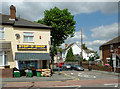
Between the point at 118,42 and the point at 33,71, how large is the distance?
66.3 feet

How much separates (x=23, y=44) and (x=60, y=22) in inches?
416

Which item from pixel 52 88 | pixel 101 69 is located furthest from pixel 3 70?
pixel 101 69

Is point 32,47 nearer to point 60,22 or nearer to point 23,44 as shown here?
point 23,44

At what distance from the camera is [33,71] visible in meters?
19.4

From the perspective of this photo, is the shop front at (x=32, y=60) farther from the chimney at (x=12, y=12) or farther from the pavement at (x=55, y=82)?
the chimney at (x=12, y=12)

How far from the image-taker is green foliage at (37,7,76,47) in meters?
28.9

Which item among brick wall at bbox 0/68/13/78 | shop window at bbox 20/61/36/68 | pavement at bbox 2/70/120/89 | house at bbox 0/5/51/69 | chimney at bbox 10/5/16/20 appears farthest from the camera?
chimney at bbox 10/5/16/20

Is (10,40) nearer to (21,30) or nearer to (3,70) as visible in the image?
(21,30)

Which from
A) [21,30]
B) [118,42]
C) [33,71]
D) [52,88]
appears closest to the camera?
[52,88]

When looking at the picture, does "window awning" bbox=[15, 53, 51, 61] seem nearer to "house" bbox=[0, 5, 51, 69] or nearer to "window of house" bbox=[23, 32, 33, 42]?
"house" bbox=[0, 5, 51, 69]

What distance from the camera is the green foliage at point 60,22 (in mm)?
28872

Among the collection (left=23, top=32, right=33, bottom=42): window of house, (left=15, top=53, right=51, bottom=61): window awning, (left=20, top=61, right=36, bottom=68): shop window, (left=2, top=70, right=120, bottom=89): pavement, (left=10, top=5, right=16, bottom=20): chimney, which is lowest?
(left=2, top=70, right=120, bottom=89): pavement

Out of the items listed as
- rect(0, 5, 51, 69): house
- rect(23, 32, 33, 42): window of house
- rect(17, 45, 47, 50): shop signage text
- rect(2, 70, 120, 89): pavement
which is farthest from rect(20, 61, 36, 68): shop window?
rect(2, 70, 120, 89): pavement

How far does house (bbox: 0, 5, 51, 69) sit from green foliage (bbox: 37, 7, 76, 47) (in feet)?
23.8
